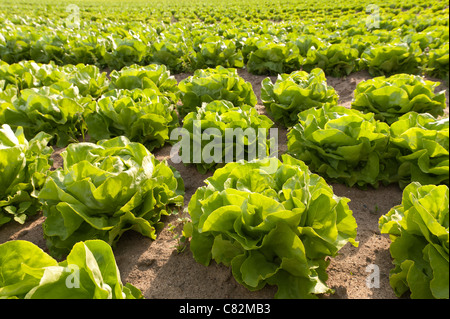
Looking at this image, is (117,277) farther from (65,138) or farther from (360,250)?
(65,138)

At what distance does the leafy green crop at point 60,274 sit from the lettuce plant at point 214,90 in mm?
3484

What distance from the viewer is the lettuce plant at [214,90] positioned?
501cm

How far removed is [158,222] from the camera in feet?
10.3

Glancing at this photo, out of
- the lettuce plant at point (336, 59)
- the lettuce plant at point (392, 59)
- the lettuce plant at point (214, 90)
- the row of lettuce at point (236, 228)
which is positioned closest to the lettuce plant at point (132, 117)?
the lettuce plant at point (214, 90)

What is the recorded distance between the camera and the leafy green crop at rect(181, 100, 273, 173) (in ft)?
12.3

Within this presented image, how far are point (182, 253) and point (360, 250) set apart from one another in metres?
1.66

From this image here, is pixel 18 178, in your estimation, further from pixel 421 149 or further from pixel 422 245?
pixel 421 149

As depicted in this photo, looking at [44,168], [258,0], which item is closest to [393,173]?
[44,168]

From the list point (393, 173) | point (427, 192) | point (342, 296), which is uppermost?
A: point (427, 192)

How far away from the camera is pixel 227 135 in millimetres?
3742

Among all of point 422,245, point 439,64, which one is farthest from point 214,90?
point 439,64

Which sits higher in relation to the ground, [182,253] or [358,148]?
[358,148]

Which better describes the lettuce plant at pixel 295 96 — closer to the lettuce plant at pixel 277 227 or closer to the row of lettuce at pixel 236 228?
the row of lettuce at pixel 236 228

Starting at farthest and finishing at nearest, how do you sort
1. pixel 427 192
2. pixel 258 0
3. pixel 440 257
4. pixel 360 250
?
1. pixel 258 0
2. pixel 360 250
3. pixel 427 192
4. pixel 440 257
